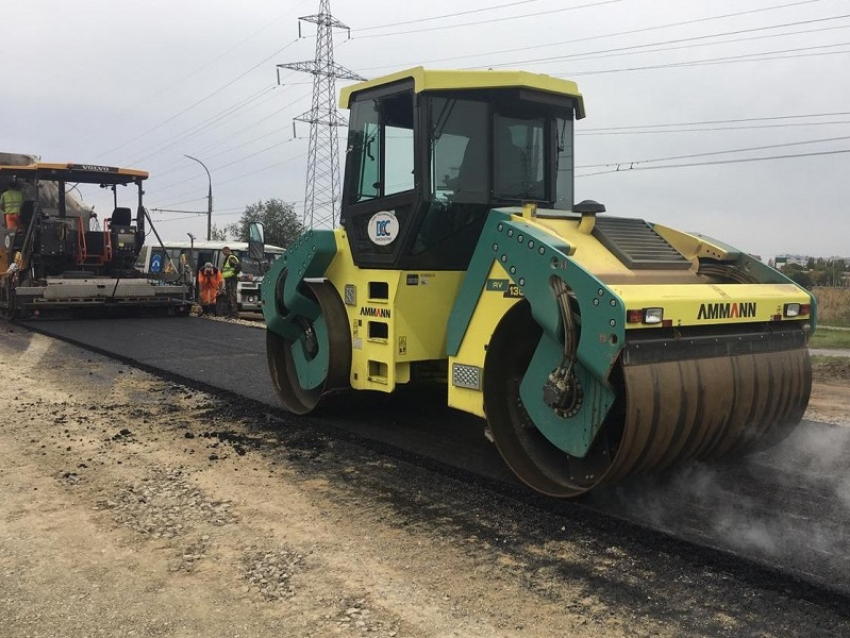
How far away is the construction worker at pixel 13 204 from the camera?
14562mm

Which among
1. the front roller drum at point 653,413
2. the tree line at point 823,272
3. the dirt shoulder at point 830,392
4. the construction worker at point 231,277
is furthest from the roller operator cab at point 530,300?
the tree line at point 823,272

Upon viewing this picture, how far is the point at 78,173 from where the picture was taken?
1434 centimetres

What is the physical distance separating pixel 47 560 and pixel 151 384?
4.70 meters

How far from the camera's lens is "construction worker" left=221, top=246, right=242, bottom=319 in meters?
16.7

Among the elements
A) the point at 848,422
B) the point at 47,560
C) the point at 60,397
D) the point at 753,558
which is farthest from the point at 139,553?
the point at 848,422

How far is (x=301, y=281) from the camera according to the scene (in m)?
6.03

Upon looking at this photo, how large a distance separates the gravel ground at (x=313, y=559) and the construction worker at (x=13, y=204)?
1063cm

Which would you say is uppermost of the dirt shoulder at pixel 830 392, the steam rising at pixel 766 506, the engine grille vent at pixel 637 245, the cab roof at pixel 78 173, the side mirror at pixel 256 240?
the cab roof at pixel 78 173

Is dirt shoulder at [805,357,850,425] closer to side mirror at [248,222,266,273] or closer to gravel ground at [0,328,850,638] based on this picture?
gravel ground at [0,328,850,638]

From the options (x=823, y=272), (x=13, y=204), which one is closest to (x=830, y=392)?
(x=13, y=204)

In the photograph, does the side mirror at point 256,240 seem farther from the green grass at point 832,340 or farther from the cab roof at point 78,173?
the green grass at point 832,340

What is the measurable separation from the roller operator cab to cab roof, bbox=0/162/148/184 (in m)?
9.69

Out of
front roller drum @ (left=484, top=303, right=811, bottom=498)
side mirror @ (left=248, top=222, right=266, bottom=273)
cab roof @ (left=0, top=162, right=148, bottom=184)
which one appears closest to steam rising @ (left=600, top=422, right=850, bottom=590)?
front roller drum @ (left=484, top=303, right=811, bottom=498)

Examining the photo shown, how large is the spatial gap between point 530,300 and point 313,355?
263cm
